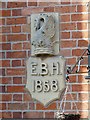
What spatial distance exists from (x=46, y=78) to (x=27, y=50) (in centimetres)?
25

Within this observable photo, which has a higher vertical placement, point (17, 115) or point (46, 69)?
point (46, 69)

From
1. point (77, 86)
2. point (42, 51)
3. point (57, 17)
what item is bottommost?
point (77, 86)

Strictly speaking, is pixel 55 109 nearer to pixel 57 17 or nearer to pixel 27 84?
pixel 27 84

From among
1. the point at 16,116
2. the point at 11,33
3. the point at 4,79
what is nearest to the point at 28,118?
the point at 16,116

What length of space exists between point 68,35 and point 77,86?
371 millimetres

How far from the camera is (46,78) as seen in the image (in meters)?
2.87

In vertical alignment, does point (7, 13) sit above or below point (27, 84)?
above

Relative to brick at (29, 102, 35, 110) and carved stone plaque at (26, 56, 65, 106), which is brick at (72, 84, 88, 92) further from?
brick at (29, 102, 35, 110)

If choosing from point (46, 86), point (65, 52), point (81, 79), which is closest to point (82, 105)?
point (81, 79)

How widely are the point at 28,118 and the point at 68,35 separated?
26.0 inches

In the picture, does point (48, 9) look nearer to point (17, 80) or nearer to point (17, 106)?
point (17, 80)

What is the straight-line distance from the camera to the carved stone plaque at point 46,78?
2855 mm

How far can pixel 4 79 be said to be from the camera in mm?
2914

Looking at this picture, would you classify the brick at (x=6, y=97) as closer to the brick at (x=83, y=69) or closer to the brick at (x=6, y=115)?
the brick at (x=6, y=115)
